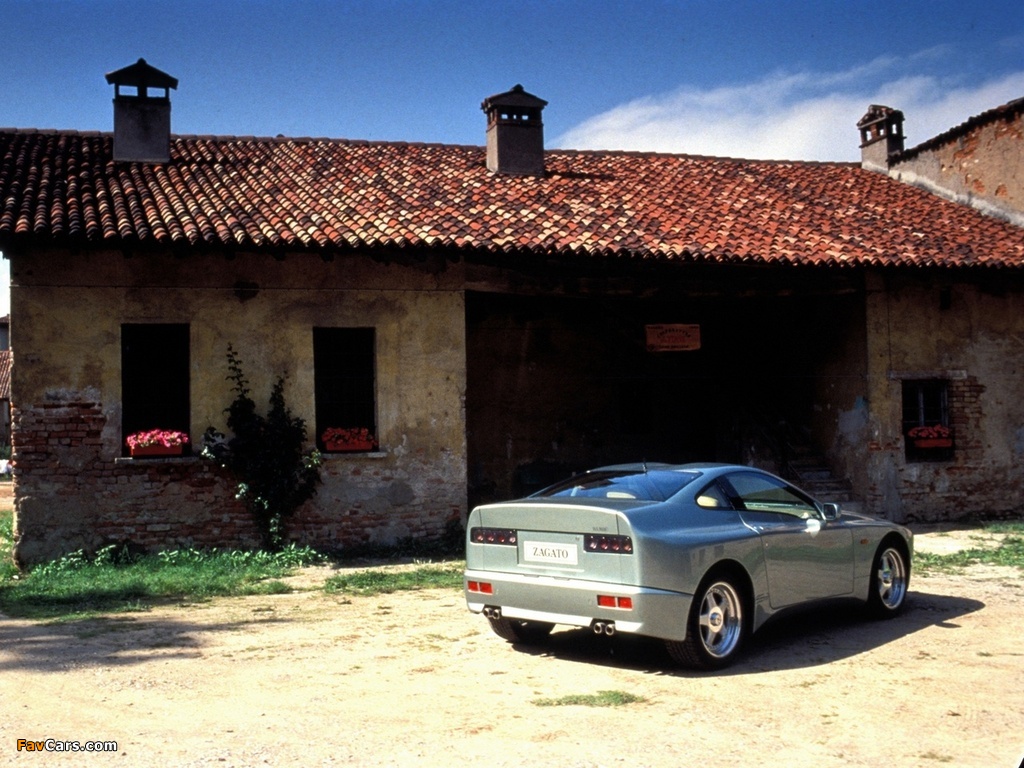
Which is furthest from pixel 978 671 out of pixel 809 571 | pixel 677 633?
pixel 677 633

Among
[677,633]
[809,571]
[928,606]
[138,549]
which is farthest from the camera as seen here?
[138,549]

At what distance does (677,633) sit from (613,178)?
1142 cm

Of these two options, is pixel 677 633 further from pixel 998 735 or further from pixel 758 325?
pixel 758 325

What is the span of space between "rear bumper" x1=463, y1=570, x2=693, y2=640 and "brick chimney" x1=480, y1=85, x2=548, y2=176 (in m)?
10.3

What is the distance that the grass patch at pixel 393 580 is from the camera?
32.8 feet

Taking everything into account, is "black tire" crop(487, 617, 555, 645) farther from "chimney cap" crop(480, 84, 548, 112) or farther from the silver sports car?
"chimney cap" crop(480, 84, 548, 112)

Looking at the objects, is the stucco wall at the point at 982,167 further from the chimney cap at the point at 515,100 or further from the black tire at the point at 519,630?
the black tire at the point at 519,630

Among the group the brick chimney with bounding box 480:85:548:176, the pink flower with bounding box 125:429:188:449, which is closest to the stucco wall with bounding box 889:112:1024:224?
the brick chimney with bounding box 480:85:548:176

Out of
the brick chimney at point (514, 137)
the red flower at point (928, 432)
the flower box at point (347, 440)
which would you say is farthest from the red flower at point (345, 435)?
the red flower at point (928, 432)

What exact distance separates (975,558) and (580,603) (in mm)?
7230

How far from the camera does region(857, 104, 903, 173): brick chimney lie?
19453mm

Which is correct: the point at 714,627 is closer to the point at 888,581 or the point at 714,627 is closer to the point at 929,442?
the point at 888,581

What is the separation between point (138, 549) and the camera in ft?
38.5

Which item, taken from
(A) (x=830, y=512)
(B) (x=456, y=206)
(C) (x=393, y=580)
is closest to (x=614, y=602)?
(A) (x=830, y=512)
